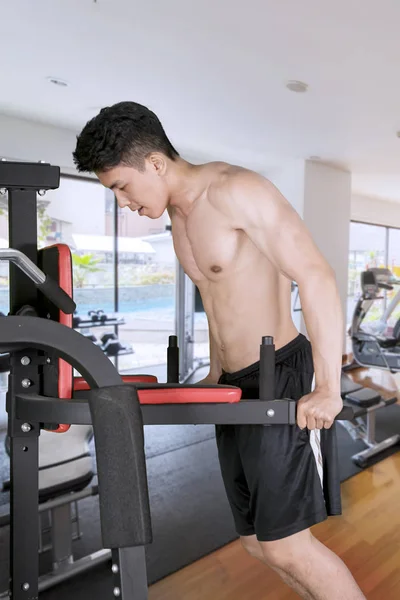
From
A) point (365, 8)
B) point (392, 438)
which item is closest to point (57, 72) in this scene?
point (365, 8)

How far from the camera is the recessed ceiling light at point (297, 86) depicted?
9.44 feet

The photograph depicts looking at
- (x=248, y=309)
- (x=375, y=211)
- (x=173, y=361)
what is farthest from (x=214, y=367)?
(x=375, y=211)

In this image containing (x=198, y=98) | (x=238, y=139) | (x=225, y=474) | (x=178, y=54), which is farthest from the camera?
(x=238, y=139)

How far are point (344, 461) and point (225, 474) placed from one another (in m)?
1.72

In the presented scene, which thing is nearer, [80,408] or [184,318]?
[80,408]

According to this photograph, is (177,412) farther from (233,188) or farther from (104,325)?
(104,325)

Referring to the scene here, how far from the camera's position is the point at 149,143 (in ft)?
3.37

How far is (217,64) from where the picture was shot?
8.70 feet

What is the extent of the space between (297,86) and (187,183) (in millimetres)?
2190

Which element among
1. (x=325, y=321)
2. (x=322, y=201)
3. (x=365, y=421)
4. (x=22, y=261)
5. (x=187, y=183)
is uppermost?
(x=322, y=201)

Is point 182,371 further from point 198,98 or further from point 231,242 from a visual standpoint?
point 231,242

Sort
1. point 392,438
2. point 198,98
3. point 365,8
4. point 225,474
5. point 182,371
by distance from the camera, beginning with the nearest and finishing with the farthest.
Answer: point 225,474 < point 365,8 < point 392,438 < point 198,98 < point 182,371

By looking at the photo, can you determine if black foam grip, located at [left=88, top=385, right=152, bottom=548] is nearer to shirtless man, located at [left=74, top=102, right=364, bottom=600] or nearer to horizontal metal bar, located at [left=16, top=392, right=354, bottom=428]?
horizontal metal bar, located at [left=16, top=392, right=354, bottom=428]


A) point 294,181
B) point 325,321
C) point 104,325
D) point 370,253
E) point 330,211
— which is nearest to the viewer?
point 325,321
